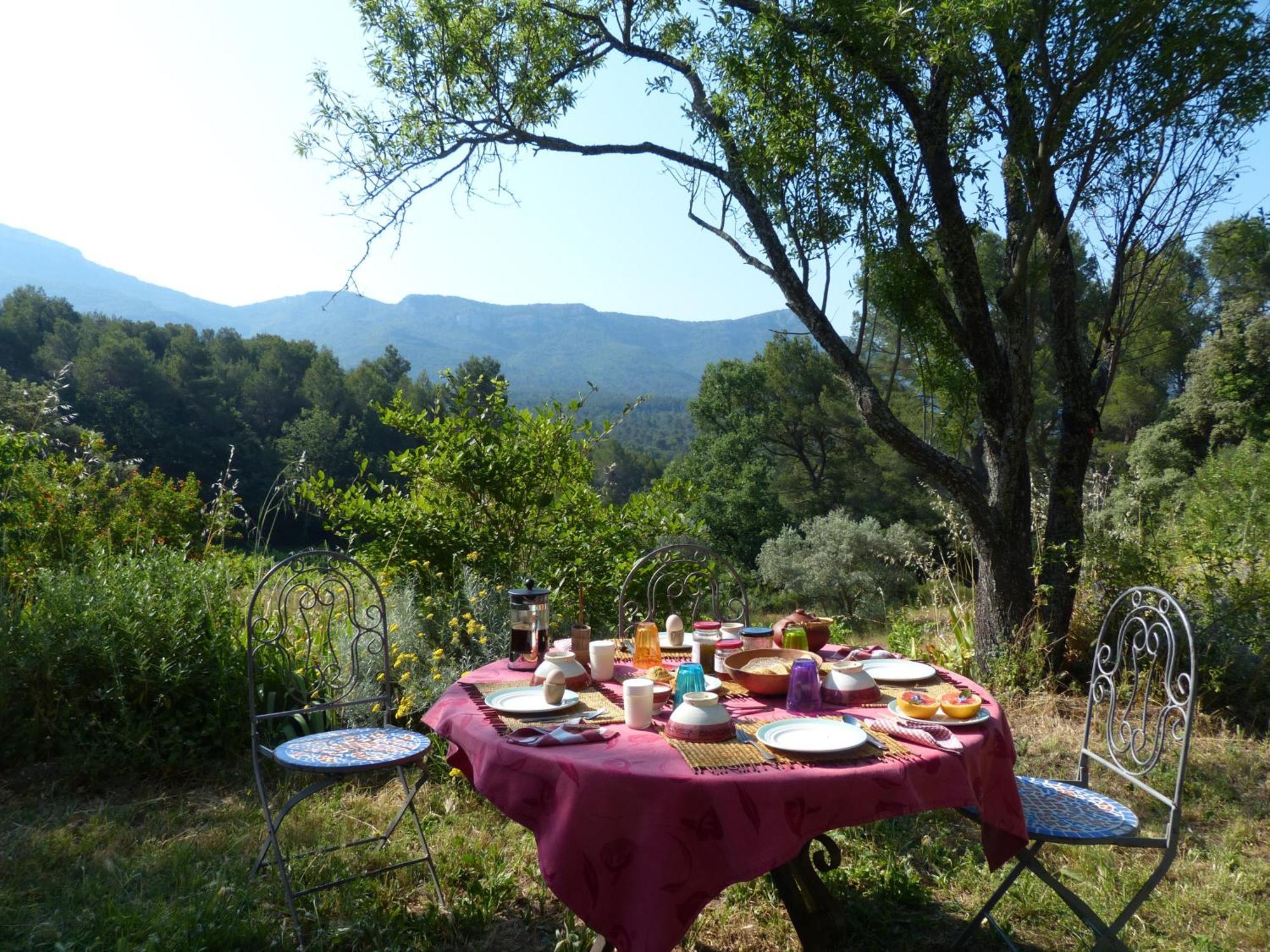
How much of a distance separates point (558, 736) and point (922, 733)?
0.78 m

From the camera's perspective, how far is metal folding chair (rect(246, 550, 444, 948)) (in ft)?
8.11

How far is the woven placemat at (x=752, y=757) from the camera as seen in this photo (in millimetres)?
1601

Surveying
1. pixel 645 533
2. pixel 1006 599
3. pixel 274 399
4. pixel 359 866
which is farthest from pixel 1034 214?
pixel 274 399

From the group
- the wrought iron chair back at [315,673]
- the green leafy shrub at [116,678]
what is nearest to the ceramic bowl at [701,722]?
the wrought iron chair back at [315,673]

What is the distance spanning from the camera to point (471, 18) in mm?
4941

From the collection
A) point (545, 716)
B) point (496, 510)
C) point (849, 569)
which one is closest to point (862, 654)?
point (545, 716)

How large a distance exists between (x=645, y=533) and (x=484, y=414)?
1.24 metres

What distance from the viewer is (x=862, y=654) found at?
256cm

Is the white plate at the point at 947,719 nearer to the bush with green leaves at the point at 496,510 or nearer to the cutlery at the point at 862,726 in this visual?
the cutlery at the point at 862,726

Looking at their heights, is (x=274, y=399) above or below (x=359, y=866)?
above

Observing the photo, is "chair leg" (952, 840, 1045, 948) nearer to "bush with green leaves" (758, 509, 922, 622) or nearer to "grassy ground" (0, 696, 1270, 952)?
"grassy ground" (0, 696, 1270, 952)

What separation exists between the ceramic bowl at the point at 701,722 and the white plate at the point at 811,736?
7 cm

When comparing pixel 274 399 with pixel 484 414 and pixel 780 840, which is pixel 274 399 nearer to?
pixel 484 414

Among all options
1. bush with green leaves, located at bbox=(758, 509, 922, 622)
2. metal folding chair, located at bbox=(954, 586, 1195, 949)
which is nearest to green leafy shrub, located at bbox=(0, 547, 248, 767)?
metal folding chair, located at bbox=(954, 586, 1195, 949)
